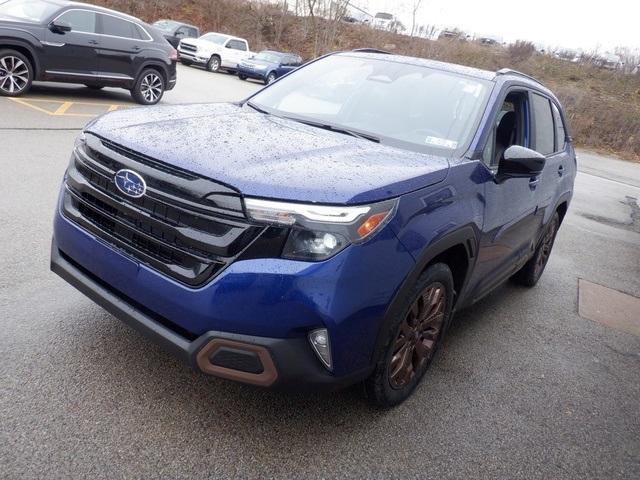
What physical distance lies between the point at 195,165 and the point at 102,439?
4.06 feet

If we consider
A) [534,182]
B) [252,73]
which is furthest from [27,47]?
[252,73]

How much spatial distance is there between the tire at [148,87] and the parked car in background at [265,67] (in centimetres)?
1333

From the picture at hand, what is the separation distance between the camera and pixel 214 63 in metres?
26.3

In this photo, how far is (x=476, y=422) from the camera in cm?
304

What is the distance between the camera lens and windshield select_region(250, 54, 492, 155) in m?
3.32

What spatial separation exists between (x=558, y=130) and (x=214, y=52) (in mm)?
23395

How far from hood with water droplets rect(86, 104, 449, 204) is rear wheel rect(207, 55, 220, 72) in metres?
24.4

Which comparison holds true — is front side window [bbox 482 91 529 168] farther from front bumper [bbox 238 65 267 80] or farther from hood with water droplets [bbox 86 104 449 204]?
front bumper [bbox 238 65 267 80]

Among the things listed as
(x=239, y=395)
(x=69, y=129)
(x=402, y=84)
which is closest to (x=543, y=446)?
(x=239, y=395)

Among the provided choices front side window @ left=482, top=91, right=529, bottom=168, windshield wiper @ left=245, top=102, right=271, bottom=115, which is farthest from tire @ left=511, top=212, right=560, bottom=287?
windshield wiper @ left=245, top=102, right=271, bottom=115

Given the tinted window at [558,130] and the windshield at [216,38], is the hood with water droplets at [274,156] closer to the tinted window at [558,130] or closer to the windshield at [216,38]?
the tinted window at [558,130]

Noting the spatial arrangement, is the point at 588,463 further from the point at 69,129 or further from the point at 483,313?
the point at 69,129

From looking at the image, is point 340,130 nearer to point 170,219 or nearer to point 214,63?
point 170,219

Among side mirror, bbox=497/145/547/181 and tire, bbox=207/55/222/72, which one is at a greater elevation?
side mirror, bbox=497/145/547/181
